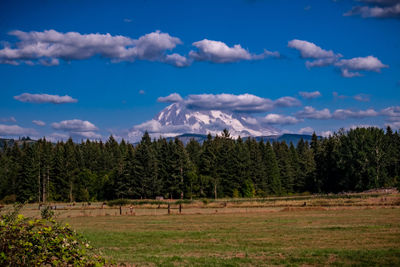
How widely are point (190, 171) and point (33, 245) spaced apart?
91.8 m

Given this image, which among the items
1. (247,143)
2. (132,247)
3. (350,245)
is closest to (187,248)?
(132,247)

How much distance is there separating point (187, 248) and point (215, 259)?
4.18m

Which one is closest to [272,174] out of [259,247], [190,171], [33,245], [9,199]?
[190,171]

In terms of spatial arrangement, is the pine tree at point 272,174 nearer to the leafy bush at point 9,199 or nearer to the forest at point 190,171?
the forest at point 190,171

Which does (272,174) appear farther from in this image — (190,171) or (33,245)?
(33,245)

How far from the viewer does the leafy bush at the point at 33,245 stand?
921 cm

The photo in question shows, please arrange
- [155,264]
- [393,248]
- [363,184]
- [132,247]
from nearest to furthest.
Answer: [155,264] → [393,248] → [132,247] → [363,184]

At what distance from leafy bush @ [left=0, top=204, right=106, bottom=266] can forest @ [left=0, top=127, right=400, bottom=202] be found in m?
88.8

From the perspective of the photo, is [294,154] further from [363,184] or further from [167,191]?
[167,191]

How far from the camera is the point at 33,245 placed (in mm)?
9297

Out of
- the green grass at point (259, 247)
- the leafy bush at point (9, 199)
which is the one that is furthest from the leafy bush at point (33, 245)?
the leafy bush at point (9, 199)

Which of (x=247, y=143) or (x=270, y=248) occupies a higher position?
A: (x=247, y=143)

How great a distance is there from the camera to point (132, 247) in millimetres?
21688

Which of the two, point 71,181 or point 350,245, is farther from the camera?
point 71,181
